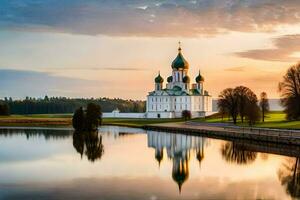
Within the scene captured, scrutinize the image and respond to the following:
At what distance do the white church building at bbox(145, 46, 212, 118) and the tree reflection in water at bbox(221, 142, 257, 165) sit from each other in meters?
81.3

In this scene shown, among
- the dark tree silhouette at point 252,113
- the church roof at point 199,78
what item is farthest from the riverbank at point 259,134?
the church roof at point 199,78

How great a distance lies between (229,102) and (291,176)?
55.1 m

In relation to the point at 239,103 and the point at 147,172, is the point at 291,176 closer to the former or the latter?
the point at 147,172

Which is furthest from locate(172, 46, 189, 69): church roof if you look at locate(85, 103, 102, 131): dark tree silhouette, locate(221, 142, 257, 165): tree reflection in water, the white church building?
locate(221, 142, 257, 165): tree reflection in water

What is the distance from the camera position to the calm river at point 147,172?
2166 centimetres

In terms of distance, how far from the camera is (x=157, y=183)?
24.1 meters

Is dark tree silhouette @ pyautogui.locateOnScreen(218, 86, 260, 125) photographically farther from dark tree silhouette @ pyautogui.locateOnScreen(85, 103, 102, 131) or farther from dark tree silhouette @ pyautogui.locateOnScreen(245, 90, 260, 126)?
dark tree silhouette @ pyautogui.locateOnScreen(85, 103, 102, 131)

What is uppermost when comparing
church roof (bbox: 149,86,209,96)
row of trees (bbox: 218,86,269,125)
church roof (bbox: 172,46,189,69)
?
church roof (bbox: 172,46,189,69)

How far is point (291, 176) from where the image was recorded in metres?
26.5

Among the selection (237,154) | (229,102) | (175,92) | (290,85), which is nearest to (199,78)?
(175,92)

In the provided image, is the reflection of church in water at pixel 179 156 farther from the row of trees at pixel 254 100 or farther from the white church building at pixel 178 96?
the white church building at pixel 178 96

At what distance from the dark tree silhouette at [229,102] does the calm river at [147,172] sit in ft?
116

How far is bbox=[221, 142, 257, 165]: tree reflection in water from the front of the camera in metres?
33.9

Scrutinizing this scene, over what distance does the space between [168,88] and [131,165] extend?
10392 centimetres
